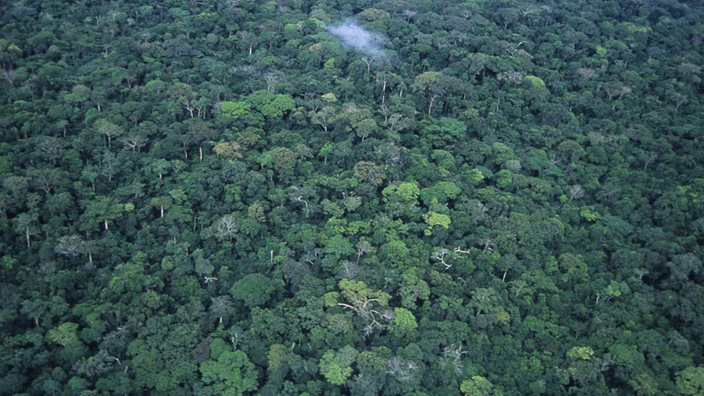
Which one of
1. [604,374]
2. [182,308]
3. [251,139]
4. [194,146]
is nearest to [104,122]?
[194,146]

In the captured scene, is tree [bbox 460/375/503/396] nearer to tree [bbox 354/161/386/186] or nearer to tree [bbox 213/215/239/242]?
tree [bbox 354/161/386/186]

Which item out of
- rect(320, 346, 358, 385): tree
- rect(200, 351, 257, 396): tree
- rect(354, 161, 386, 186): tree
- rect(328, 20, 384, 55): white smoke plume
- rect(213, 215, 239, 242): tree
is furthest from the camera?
rect(328, 20, 384, 55): white smoke plume

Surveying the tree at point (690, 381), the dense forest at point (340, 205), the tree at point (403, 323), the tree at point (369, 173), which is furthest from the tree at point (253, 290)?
the tree at point (690, 381)

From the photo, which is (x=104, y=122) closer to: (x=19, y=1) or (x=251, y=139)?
(x=251, y=139)

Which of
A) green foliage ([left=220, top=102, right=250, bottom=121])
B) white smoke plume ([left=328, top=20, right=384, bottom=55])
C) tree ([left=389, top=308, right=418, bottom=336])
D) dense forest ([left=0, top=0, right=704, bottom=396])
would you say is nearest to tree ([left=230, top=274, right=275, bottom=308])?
dense forest ([left=0, top=0, right=704, bottom=396])

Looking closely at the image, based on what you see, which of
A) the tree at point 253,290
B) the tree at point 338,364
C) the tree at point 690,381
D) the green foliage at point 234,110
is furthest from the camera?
the green foliage at point 234,110

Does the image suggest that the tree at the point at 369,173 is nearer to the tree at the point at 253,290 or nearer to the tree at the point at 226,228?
the tree at the point at 226,228

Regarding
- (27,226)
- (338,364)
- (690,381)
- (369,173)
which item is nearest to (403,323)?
(338,364)
